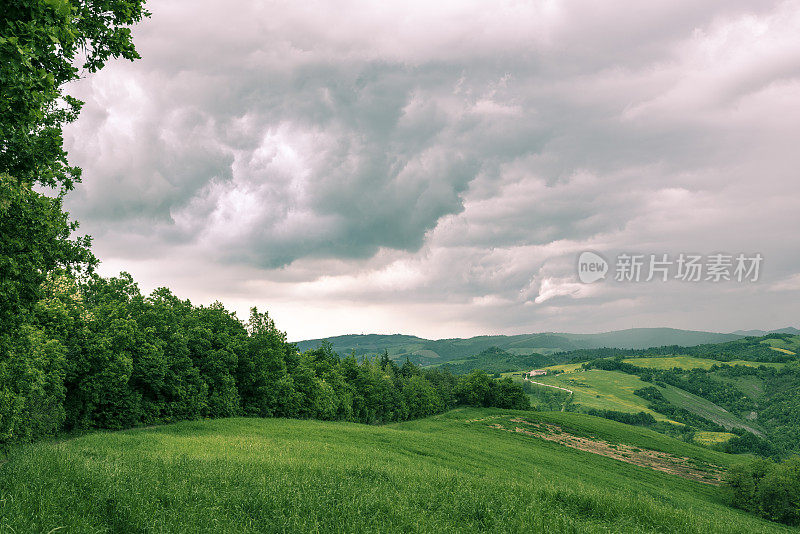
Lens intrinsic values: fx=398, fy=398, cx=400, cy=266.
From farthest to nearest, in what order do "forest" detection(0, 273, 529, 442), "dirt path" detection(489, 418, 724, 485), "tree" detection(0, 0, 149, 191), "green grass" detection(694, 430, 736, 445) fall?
"green grass" detection(694, 430, 736, 445), "dirt path" detection(489, 418, 724, 485), "forest" detection(0, 273, 529, 442), "tree" detection(0, 0, 149, 191)

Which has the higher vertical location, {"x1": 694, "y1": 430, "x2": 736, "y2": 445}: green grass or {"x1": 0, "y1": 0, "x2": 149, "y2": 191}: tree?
{"x1": 0, "y1": 0, "x2": 149, "y2": 191}: tree

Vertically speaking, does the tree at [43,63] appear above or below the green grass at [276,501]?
above

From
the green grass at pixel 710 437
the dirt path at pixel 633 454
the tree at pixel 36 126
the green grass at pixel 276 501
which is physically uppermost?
the tree at pixel 36 126

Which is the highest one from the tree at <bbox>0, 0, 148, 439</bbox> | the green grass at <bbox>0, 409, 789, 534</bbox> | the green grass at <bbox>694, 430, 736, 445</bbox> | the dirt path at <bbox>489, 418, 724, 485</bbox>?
the tree at <bbox>0, 0, 148, 439</bbox>

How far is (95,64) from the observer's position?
1262cm

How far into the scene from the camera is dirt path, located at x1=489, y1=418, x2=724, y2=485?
68375mm

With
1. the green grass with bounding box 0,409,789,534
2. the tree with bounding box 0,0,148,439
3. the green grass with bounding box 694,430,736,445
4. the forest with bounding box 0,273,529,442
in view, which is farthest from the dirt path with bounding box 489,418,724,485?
the green grass with bounding box 694,430,736,445

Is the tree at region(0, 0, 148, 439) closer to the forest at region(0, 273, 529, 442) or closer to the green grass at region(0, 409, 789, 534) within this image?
the forest at region(0, 273, 529, 442)

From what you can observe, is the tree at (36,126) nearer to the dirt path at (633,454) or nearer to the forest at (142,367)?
the forest at (142,367)

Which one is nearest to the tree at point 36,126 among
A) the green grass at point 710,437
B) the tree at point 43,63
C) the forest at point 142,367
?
the tree at point 43,63

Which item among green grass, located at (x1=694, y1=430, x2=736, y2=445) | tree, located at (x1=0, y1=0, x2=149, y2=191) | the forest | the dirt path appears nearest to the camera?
tree, located at (x1=0, y1=0, x2=149, y2=191)

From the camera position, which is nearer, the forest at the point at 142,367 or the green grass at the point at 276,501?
the green grass at the point at 276,501

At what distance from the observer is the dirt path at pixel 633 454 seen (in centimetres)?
6838

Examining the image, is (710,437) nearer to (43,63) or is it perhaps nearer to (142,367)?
(142,367)
